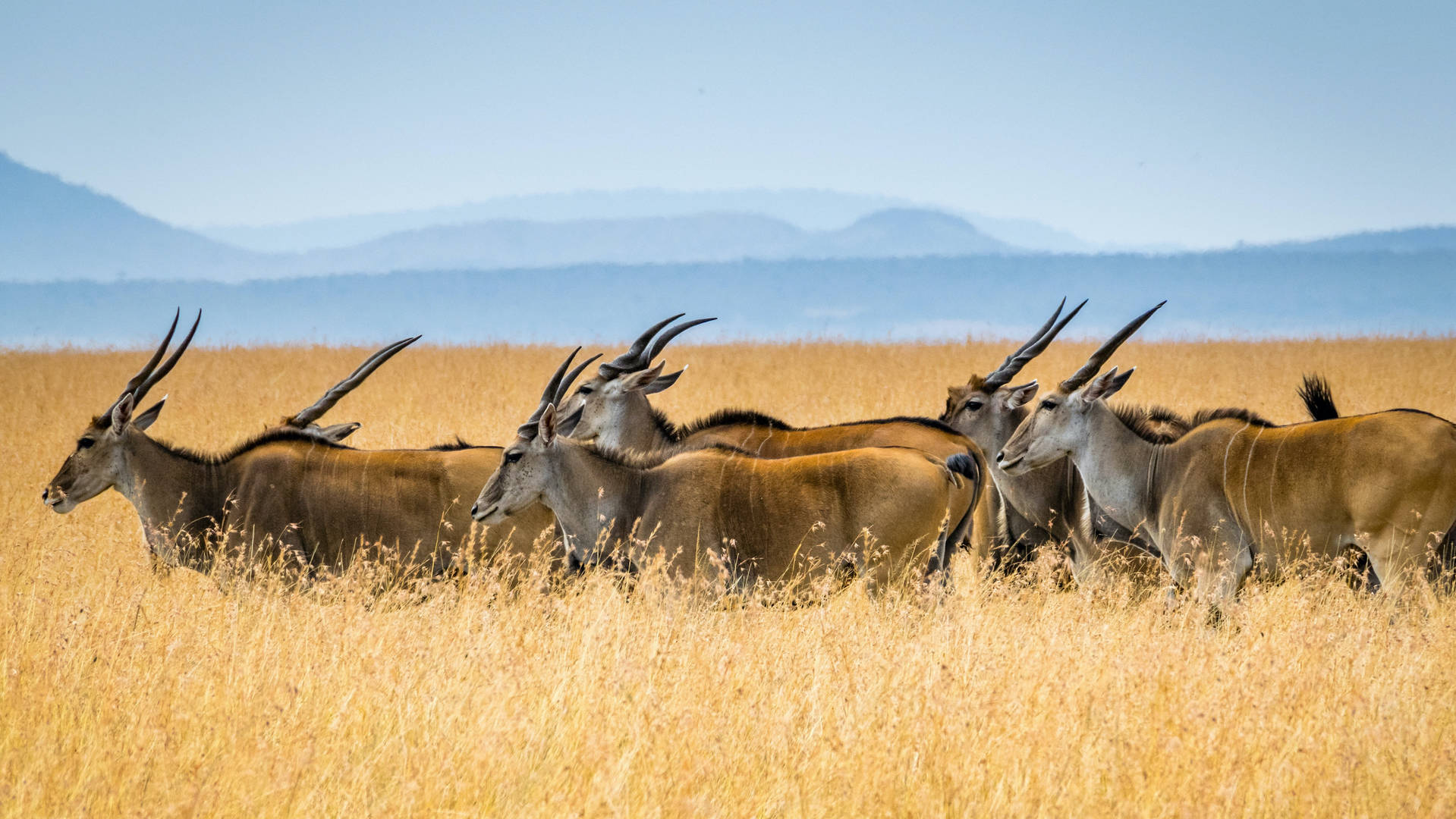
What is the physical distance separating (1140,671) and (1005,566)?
324 cm

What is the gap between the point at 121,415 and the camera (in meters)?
7.91

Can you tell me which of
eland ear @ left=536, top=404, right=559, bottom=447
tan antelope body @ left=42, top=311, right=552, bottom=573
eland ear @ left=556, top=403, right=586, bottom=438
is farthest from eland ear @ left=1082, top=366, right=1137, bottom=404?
eland ear @ left=556, top=403, right=586, bottom=438

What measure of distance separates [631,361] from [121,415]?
3.57 m

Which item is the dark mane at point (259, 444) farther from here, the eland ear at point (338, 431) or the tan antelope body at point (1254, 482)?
the tan antelope body at point (1254, 482)

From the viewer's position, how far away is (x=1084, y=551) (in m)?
8.03

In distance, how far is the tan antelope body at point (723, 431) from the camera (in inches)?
290

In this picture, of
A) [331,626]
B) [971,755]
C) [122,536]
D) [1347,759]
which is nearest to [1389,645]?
[1347,759]

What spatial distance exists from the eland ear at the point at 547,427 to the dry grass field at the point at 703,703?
0.85 metres

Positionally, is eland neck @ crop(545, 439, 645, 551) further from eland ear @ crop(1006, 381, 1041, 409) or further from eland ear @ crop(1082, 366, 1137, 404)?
eland ear @ crop(1006, 381, 1041, 409)

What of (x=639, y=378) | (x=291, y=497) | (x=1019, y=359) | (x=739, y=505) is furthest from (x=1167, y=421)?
(x=291, y=497)

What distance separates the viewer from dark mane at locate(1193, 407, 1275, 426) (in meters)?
7.41

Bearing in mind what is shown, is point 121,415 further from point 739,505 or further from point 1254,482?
point 1254,482

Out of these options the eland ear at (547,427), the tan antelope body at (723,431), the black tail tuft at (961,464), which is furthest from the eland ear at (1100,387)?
the eland ear at (547,427)

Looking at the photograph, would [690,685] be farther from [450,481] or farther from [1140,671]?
[450,481]
